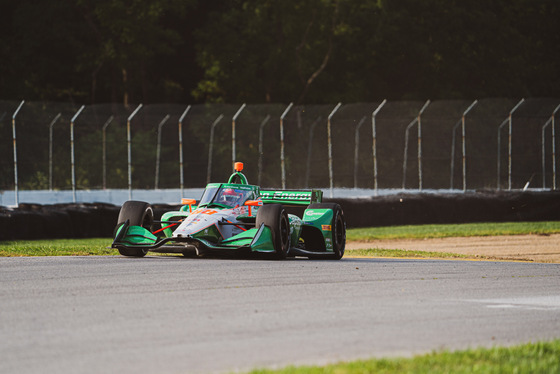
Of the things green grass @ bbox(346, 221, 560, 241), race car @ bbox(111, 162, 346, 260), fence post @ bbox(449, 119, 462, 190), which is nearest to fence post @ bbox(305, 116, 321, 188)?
green grass @ bbox(346, 221, 560, 241)

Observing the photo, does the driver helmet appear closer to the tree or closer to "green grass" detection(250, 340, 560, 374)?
"green grass" detection(250, 340, 560, 374)

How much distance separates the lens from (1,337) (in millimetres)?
7371

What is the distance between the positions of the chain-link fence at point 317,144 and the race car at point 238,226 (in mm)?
Answer: 13436

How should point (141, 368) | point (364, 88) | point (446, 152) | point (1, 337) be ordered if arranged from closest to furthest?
1. point (141, 368)
2. point (1, 337)
3. point (446, 152)
4. point (364, 88)

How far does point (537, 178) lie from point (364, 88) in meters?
20.4

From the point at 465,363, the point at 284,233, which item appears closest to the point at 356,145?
the point at 284,233

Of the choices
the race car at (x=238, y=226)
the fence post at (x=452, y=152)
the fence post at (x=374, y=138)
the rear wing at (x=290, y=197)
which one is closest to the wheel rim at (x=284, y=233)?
the race car at (x=238, y=226)

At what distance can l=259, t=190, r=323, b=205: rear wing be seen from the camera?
16578mm

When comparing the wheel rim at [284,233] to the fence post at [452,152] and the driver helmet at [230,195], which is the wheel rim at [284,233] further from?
the fence post at [452,152]

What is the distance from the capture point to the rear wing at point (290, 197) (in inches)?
653

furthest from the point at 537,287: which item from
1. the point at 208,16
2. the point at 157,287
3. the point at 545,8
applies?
the point at 545,8

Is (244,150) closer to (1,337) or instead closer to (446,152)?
(446,152)

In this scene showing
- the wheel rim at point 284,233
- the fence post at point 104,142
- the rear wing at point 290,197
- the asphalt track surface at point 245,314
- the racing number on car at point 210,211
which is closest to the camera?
the asphalt track surface at point 245,314

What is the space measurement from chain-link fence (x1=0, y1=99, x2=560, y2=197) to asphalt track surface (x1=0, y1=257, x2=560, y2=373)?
16.3 meters
